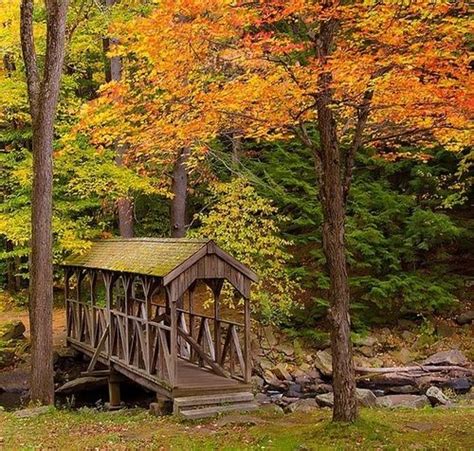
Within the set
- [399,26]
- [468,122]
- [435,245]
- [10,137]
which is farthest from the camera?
[435,245]

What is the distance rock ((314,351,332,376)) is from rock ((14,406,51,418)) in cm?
770

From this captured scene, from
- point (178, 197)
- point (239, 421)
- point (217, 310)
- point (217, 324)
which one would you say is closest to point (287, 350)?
point (217, 324)

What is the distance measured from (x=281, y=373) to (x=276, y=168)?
6378 millimetres

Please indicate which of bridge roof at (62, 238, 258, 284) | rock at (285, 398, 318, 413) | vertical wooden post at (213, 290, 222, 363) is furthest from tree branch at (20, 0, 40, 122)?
rock at (285, 398, 318, 413)

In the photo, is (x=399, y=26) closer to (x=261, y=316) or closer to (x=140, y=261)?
(x=140, y=261)

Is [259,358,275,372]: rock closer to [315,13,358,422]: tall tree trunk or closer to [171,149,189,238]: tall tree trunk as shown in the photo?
[171,149,189,238]: tall tree trunk

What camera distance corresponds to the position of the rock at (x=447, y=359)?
16.4 m

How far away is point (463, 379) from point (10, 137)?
13454 millimetres

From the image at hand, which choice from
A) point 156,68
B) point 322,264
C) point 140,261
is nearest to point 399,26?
point 156,68

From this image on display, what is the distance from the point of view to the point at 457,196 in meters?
19.0

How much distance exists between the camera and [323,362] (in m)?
17.0

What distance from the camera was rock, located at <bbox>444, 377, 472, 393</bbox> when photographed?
14891 mm

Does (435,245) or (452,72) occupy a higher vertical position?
(452,72)

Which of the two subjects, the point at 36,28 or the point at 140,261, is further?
→ the point at 36,28
